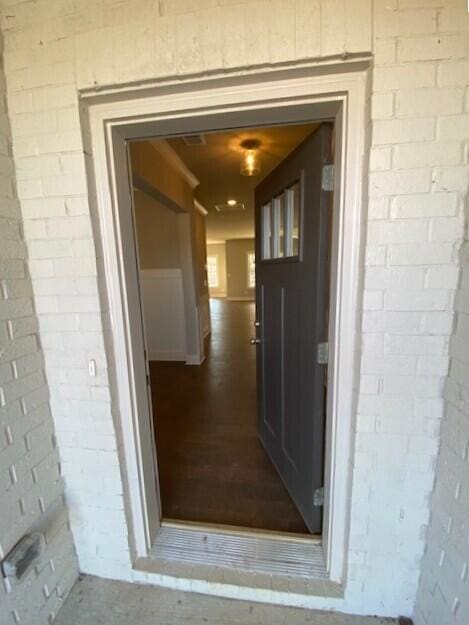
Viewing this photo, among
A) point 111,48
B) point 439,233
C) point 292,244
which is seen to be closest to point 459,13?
point 439,233

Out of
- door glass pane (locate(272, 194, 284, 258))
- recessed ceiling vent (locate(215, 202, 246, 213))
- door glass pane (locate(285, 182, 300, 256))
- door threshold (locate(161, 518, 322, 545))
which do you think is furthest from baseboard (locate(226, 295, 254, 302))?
door threshold (locate(161, 518, 322, 545))

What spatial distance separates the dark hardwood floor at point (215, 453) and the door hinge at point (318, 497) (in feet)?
0.83

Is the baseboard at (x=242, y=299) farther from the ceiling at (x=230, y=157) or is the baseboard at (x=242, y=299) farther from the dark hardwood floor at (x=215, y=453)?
the dark hardwood floor at (x=215, y=453)

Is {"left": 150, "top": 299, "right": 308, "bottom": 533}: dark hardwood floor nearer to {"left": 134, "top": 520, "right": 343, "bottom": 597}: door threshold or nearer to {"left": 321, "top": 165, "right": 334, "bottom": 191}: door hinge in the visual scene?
{"left": 134, "top": 520, "right": 343, "bottom": 597}: door threshold

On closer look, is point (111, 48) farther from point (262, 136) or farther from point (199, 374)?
point (199, 374)

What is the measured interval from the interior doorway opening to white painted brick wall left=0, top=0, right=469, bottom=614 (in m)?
0.29

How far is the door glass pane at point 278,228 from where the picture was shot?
1678 mm

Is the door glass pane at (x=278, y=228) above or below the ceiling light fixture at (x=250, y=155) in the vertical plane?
below

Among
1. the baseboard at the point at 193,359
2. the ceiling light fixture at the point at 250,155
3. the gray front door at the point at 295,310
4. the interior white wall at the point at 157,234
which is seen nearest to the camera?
the gray front door at the point at 295,310

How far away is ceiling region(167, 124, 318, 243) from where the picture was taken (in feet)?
8.24

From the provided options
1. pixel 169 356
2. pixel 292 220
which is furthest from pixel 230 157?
pixel 169 356

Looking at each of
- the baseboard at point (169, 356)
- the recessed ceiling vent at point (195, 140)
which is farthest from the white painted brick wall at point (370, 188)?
the baseboard at point (169, 356)

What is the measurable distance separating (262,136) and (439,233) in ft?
7.11

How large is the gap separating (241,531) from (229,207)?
5.24 metres
